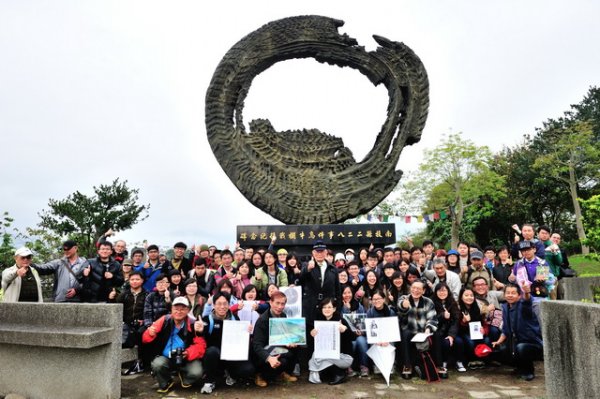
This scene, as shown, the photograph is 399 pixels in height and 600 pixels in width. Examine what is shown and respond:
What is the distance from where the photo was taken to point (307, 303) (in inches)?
208

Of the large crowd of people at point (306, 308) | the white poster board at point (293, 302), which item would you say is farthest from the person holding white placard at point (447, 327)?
the white poster board at point (293, 302)

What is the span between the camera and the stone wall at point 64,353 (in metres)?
3.82

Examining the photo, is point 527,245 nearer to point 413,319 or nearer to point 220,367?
point 413,319

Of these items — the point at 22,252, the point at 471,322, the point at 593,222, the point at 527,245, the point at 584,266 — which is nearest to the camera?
the point at 22,252

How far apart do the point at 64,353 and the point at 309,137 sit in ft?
22.9

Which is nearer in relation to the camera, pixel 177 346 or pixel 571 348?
pixel 571 348

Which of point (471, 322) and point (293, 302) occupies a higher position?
point (293, 302)

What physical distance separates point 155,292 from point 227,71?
622cm

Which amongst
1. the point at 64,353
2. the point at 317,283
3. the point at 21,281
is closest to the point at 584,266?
the point at 317,283

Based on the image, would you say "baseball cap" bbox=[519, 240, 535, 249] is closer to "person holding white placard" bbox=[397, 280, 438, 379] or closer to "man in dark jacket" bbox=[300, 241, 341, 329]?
"person holding white placard" bbox=[397, 280, 438, 379]

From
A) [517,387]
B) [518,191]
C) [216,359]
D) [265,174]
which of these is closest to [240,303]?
[216,359]

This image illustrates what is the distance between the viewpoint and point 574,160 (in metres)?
23.5

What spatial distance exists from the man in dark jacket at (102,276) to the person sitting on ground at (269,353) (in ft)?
6.66

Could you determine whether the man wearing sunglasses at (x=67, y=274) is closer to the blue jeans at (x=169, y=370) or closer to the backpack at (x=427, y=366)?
the blue jeans at (x=169, y=370)
